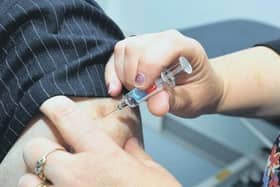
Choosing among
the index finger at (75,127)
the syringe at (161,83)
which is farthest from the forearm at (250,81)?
the index finger at (75,127)

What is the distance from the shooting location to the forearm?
0.91m

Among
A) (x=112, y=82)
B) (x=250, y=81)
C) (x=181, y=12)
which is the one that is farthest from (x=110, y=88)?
(x=181, y=12)

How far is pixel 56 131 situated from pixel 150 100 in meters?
0.16

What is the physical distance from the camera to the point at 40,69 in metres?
0.74

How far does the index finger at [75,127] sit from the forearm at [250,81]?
0.35 m

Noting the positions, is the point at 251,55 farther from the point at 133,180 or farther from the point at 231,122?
the point at 231,122

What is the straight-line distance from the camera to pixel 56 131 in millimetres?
703

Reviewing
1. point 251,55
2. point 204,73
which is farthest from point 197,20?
point 204,73

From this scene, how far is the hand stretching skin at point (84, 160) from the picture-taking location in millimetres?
606

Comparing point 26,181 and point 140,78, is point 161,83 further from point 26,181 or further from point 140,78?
point 26,181

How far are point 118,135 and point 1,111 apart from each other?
204 millimetres

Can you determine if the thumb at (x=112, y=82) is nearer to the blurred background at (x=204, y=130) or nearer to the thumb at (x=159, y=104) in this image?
the thumb at (x=159, y=104)

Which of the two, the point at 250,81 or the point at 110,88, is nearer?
the point at 110,88

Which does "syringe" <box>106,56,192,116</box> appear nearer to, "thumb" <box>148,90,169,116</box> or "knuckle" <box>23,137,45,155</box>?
"thumb" <box>148,90,169,116</box>
